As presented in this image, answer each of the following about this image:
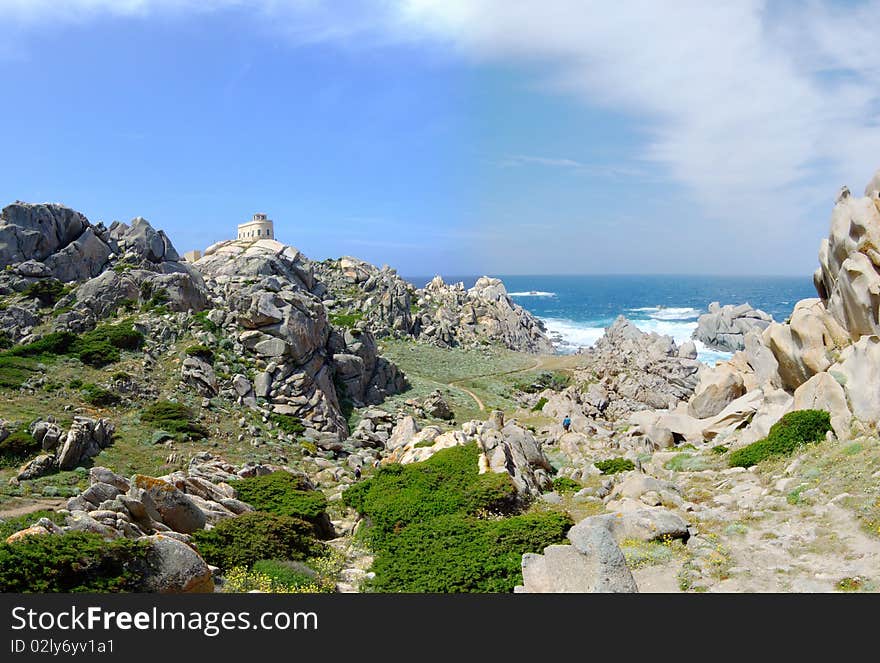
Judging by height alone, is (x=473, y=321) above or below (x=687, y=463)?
above

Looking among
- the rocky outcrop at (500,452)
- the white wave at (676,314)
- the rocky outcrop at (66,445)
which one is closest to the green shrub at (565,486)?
the rocky outcrop at (500,452)

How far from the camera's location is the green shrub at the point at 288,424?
115 feet

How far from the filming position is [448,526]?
54.0 feet

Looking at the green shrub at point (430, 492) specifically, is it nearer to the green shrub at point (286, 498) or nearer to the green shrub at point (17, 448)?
the green shrub at point (286, 498)

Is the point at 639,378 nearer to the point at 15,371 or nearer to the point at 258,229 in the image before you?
the point at 15,371

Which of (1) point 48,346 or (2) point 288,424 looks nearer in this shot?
(2) point 288,424

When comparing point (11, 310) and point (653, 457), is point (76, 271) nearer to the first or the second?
point (11, 310)

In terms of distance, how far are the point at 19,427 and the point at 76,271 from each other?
37.4 m

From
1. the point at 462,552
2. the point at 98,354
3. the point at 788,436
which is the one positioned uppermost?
the point at 98,354

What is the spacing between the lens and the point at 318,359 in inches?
1686

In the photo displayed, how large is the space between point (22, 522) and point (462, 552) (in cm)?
1114

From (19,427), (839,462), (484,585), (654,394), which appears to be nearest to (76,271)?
(19,427)

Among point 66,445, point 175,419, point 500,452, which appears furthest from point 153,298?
point 500,452

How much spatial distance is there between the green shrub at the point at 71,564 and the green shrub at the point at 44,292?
45.1 meters
